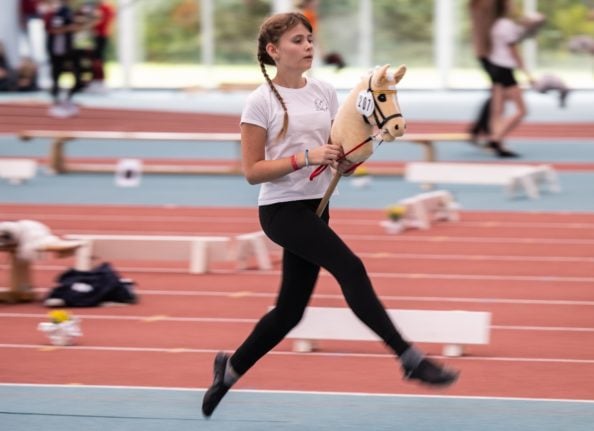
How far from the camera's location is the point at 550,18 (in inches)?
1080

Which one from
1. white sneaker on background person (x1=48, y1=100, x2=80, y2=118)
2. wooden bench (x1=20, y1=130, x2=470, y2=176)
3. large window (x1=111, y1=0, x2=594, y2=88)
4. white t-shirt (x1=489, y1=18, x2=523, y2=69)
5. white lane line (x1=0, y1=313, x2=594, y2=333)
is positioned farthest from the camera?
large window (x1=111, y1=0, x2=594, y2=88)

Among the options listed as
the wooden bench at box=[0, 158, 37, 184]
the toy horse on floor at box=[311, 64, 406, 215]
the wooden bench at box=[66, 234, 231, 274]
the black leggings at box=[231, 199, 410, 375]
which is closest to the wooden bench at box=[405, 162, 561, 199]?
the wooden bench at box=[0, 158, 37, 184]

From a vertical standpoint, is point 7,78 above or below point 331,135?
below

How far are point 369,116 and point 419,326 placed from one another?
71.1 inches

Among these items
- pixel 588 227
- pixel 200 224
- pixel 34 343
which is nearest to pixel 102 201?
pixel 200 224

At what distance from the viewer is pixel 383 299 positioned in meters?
8.01

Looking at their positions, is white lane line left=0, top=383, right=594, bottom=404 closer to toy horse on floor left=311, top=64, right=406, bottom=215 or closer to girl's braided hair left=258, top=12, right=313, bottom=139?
toy horse on floor left=311, top=64, right=406, bottom=215

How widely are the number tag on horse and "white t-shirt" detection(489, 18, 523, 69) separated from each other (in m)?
9.93

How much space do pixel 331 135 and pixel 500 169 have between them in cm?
793

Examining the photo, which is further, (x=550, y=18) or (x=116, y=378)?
(x=550, y=18)

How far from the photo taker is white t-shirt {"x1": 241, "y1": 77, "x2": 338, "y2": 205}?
485 cm

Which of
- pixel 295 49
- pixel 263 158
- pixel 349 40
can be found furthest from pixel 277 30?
pixel 349 40

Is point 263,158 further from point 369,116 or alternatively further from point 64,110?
point 64,110

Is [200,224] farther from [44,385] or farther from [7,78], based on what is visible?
[7,78]
